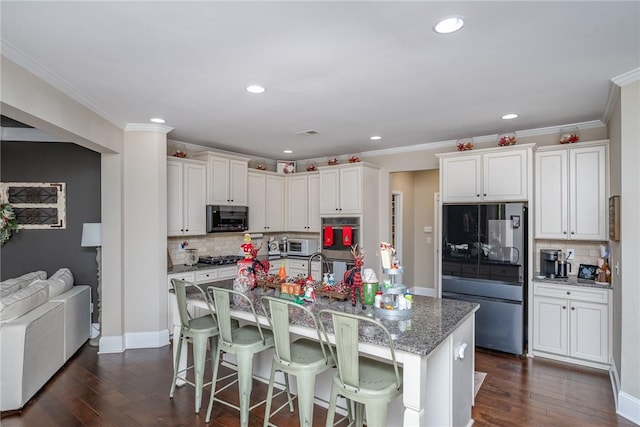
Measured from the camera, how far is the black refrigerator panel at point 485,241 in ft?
13.0

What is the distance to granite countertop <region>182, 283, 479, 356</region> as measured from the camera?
1.85 m

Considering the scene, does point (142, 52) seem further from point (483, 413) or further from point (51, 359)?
point (483, 413)

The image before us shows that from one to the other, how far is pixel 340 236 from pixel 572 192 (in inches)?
119

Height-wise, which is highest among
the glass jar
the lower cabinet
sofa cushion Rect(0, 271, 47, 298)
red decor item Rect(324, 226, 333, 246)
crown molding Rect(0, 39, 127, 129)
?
crown molding Rect(0, 39, 127, 129)

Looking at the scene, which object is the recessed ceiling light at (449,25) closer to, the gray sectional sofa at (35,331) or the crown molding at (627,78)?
the crown molding at (627,78)

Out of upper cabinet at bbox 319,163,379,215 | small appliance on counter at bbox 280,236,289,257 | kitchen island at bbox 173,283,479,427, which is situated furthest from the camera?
small appliance on counter at bbox 280,236,289,257

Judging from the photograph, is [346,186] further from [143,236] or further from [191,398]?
[191,398]

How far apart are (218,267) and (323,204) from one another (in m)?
1.93

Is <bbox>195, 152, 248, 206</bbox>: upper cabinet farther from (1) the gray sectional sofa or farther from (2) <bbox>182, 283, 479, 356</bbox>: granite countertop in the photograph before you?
(2) <bbox>182, 283, 479, 356</bbox>: granite countertop

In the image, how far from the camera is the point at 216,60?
2410mm

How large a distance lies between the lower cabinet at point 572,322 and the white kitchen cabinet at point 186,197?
4.31 meters

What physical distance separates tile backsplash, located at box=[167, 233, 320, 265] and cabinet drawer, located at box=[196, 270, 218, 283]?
606mm

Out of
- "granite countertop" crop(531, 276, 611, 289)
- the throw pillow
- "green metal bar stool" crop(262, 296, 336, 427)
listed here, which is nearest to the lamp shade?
the throw pillow

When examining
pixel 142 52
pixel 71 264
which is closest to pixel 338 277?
pixel 71 264
